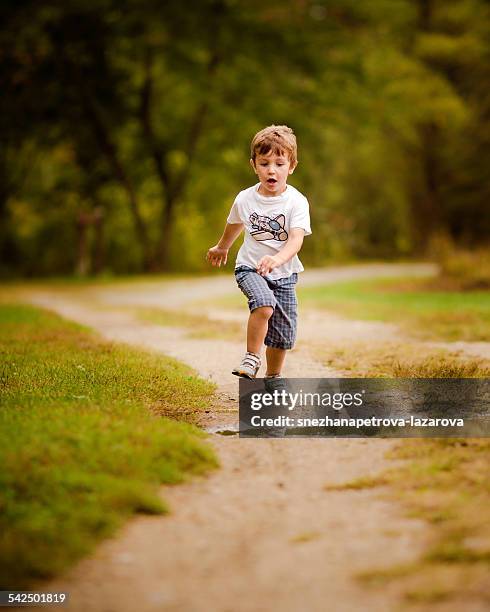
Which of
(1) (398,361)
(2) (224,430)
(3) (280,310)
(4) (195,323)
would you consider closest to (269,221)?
(3) (280,310)

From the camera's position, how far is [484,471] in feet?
11.7

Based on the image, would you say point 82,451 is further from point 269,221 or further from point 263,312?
point 269,221

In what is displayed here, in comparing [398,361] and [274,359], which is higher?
[274,359]

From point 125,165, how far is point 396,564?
73.7ft

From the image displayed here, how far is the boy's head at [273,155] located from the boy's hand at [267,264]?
593 mm

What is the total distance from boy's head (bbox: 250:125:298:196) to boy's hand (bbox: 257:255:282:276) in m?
0.59

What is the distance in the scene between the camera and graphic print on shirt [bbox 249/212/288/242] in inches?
201

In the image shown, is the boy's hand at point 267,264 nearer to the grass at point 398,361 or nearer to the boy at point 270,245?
the boy at point 270,245

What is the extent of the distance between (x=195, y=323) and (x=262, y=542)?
22.8 feet

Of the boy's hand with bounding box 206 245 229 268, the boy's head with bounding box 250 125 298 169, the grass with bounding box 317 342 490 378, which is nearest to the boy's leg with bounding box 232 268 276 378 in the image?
the boy's hand with bounding box 206 245 229 268

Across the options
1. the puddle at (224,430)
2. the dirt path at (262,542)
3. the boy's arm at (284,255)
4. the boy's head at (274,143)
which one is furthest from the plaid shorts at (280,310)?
the dirt path at (262,542)

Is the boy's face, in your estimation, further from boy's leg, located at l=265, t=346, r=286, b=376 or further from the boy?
boy's leg, located at l=265, t=346, r=286, b=376

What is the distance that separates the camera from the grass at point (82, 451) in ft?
9.35

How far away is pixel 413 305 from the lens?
11.8m
